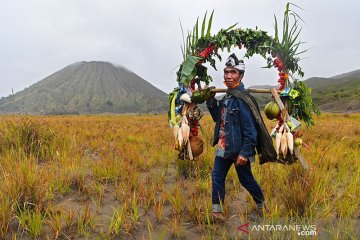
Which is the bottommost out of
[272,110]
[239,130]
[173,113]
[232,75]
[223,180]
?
[223,180]

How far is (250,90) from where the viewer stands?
3.58 m

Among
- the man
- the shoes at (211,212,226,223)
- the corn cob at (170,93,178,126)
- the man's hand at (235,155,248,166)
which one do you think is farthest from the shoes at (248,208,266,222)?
the corn cob at (170,93,178,126)

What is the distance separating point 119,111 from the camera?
529ft

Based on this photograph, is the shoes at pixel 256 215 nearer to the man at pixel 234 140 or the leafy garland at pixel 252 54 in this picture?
the man at pixel 234 140

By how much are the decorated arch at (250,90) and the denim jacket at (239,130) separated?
33cm

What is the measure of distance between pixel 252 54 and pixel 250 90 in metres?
0.62

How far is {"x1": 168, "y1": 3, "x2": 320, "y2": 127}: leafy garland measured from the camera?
134 inches

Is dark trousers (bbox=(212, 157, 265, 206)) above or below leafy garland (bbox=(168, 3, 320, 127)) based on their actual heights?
below

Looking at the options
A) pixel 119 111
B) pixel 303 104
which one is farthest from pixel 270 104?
pixel 119 111

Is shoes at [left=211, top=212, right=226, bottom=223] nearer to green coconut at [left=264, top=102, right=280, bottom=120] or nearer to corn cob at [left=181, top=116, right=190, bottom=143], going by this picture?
corn cob at [left=181, top=116, right=190, bottom=143]

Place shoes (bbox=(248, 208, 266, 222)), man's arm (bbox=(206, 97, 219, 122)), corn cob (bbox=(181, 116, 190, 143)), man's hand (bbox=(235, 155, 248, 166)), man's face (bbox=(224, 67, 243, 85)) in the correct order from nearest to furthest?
man's hand (bbox=(235, 155, 248, 166)), shoes (bbox=(248, 208, 266, 222)), man's face (bbox=(224, 67, 243, 85)), corn cob (bbox=(181, 116, 190, 143)), man's arm (bbox=(206, 97, 219, 122))

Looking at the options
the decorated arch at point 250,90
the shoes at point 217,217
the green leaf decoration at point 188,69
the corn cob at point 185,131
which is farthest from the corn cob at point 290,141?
the green leaf decoration at point 188,69

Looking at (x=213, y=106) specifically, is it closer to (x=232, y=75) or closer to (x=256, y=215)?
(x=232, y=75)

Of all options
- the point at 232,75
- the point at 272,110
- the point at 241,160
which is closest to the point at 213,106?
the point at 232,75
